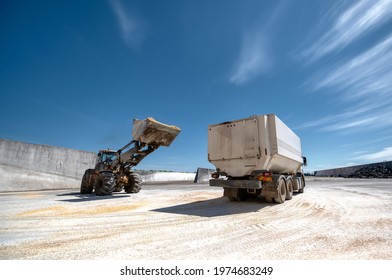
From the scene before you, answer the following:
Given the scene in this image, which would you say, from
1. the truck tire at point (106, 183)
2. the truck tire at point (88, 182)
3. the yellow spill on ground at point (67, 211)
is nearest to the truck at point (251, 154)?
the yellow spill on ground at point (67, 211)

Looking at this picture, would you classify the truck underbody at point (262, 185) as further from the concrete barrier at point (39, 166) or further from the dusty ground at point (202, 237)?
the concrete barrier at point (39, 166)

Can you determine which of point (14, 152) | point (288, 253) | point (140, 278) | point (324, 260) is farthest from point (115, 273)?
point (14, 152)

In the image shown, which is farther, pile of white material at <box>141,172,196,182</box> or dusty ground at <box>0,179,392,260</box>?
pile of white material at <box>141,172,196,182</box>

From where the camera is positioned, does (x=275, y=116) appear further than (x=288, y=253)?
Yes

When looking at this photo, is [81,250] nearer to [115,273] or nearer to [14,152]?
[115,273]

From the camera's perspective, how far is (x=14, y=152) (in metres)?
19.4

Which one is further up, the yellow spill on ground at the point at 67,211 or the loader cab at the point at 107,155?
the loader cab at the point at 107,155

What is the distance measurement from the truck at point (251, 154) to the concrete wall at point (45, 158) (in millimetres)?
20878

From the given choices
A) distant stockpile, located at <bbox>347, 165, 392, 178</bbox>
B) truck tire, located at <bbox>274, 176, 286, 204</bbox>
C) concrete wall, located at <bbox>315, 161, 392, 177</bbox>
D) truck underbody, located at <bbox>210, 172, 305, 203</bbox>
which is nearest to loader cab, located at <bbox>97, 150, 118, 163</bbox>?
truck underbody, located at <bbox>210, 172, 305, 203</bbox>

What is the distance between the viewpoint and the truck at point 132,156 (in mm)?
11289

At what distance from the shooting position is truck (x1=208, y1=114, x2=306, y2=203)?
7.83m

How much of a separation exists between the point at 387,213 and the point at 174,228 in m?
6.40

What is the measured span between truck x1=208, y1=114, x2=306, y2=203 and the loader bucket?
3.20 m

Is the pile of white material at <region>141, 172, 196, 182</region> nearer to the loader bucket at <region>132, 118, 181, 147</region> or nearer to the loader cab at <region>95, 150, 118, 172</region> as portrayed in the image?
the loader cab at <region>95, 150, 118, 172</region>
